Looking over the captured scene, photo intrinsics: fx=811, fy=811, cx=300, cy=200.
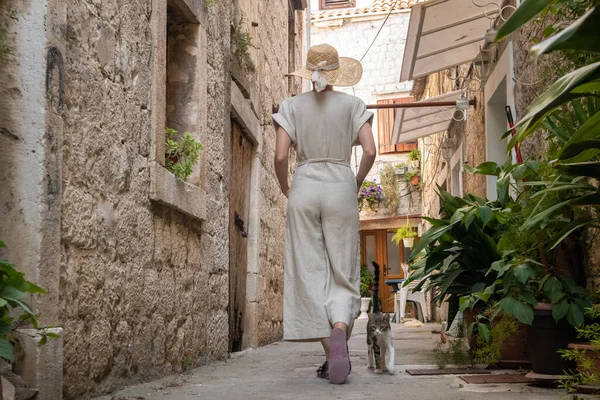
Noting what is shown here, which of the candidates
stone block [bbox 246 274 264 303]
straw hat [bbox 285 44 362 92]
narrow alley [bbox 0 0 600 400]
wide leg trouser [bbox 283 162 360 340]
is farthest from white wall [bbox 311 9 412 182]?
wide leg trouser [bbox 283 162 360 340]

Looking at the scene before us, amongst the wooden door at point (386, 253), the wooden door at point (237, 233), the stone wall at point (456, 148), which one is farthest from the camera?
the wooden door at point (386, 253)

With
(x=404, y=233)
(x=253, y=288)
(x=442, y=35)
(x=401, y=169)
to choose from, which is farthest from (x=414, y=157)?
(x=253, y=288)

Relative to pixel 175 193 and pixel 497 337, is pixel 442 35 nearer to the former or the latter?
pixel 175 193

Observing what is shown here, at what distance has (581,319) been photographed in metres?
3.38

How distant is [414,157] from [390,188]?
3.11ft

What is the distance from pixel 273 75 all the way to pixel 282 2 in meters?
1.50

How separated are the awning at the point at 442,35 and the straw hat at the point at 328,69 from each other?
2254 mm

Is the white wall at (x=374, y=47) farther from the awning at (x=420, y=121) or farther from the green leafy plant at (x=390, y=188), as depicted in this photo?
the awning at (x=420, y=121)

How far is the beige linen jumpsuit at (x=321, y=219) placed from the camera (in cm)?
429

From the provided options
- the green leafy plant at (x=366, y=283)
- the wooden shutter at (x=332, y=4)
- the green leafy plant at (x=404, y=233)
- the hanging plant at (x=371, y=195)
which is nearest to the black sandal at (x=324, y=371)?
the green leafy plant at (x=404, y=233)

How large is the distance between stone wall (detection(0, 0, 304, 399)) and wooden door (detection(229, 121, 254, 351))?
597mm

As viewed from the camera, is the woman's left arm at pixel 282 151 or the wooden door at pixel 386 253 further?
the wooden door at pixel 386 253

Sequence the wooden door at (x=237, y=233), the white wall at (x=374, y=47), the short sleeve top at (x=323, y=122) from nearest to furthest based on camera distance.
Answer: the short sleeve top at (x=323, y=122) → the wooden door at (x=237, y=233) → the white wall at (x=374, y=47)

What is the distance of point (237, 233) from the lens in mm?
7008
